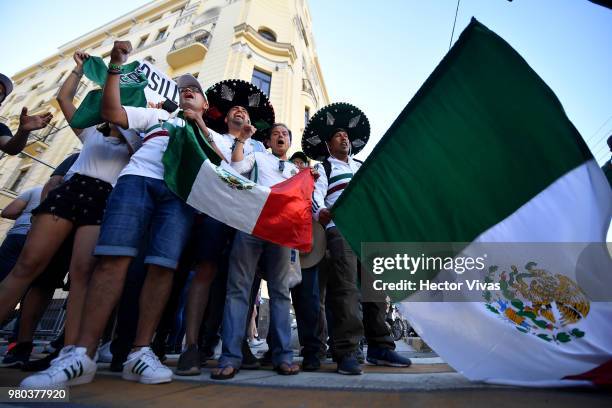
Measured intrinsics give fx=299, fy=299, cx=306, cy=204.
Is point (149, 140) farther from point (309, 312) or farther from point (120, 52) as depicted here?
point (309, 312)

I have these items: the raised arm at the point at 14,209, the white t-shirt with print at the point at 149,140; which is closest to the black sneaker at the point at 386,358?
the white t-shirt with print at the point at 149,140

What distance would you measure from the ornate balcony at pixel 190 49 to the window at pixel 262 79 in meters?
2.33

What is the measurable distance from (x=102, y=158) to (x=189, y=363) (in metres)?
1.45

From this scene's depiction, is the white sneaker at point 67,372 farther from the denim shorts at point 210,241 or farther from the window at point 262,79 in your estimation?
the window at point 262,79

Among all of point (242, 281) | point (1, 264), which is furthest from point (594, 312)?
point (1, 264)

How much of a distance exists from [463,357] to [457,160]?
3.40 feet

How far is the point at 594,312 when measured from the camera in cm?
138

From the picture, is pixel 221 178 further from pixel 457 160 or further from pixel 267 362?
pixel 267 362

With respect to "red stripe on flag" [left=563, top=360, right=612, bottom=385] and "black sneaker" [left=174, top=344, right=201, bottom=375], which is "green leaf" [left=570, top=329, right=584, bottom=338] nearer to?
"red stripe on flag" [left=563, top=360, right=612, bottom=385]

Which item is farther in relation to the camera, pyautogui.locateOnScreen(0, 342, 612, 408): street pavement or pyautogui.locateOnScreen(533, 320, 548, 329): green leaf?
pyautogui.locateOnScreen(533, 320, 548, 329): green leaf

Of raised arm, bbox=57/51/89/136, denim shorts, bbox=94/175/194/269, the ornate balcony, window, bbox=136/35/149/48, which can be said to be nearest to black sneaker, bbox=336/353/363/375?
denim shorts, bbox=94/175/194/269

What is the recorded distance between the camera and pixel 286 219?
2.06 meters

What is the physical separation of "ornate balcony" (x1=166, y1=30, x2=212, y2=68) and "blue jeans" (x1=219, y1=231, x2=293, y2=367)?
1217 cm

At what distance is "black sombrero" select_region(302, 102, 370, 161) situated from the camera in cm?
339
